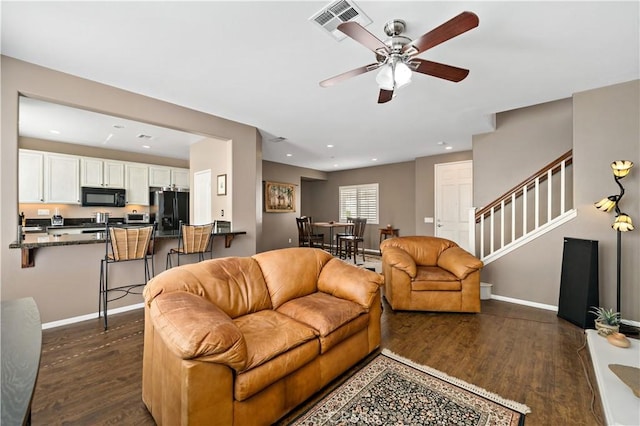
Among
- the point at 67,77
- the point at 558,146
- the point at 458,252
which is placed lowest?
the point at 458,252

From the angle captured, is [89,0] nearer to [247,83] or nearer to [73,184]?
[247,83]

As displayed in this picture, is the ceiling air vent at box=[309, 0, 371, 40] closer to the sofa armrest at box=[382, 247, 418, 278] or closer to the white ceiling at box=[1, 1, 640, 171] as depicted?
the white ceiling at box=[1, 1, 640, 171]

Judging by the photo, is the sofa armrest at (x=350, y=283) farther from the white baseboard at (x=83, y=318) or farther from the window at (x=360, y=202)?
the window at (x=360, y=202)

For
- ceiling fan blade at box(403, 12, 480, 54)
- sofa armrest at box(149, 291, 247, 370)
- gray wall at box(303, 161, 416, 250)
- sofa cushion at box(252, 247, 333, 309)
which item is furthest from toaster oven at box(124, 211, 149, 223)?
ceiling fan blade at box(403, 12, 480, 54)

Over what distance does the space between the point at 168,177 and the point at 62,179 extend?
1.84 metres

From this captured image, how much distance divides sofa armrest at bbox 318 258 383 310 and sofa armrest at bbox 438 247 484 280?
59.4 inches

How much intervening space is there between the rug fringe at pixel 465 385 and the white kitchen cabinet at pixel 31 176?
20.7 ft

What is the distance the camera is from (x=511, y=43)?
2273 mm

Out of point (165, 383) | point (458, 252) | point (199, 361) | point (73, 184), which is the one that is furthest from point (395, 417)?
point (73, 184)

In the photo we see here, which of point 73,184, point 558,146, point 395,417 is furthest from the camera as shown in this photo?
point 73,184

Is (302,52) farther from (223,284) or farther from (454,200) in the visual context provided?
(454,200)

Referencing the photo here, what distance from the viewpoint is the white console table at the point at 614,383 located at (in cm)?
142

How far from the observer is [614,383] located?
5.48 ft

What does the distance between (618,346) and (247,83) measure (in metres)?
4.08
